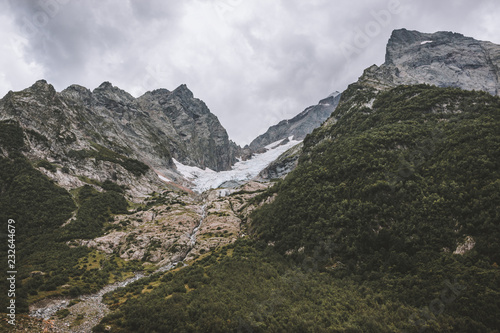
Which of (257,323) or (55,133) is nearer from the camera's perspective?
(257,323)

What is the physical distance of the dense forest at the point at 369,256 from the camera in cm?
1961

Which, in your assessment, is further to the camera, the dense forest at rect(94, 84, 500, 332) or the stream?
the stream

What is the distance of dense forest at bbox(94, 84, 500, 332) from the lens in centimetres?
1961

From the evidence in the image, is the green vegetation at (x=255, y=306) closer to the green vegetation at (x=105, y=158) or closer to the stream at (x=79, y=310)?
the stream at (x=79, y=310)

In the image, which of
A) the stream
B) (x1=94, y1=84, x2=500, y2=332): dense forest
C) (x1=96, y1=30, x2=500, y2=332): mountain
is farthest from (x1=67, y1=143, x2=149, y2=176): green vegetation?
(x1=94, y1=84, x2=500, y2=332): dense forest

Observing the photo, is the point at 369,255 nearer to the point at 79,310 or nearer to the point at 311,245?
the point at 311,245

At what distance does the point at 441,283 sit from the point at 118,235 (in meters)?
62.8

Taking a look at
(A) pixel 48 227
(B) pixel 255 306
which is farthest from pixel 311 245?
(A) pixel 48 227

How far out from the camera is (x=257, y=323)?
19.1 metres

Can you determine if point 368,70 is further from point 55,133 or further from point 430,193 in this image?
point 55,133

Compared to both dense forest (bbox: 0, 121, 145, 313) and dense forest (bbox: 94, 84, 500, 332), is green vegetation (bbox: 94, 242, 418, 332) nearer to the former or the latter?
dense forest (bbox: 94, 84, 500, 332)

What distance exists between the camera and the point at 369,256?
29484 millimetres

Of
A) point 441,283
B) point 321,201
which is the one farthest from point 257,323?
point 321,201

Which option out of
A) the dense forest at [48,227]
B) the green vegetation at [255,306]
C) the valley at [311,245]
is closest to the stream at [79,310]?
the valley at [311,245]
